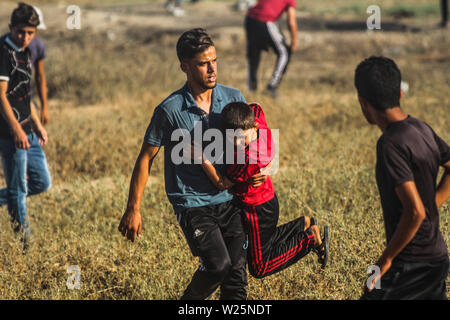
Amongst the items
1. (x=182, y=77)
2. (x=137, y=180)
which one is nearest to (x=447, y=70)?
(x=182, y=77)

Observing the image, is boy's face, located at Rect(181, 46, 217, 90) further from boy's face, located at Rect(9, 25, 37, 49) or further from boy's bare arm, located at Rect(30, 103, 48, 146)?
boy's bare arm, located at Rect(30, 103, 48, 146)

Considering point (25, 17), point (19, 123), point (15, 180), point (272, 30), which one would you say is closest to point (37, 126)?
point (19, 123)

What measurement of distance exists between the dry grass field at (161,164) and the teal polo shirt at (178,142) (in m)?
0.69

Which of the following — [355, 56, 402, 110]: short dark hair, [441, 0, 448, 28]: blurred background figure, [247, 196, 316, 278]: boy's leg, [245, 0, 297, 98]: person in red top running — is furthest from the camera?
[441, 0, 448, 28]: blurred background figure

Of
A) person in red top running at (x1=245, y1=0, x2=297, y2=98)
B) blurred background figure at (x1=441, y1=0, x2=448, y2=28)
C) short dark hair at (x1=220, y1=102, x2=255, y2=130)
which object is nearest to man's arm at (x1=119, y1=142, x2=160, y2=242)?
short dark hair at (x1=220, y1=102, x2=255, y2=130)

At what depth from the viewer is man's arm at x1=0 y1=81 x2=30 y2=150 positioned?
441cm

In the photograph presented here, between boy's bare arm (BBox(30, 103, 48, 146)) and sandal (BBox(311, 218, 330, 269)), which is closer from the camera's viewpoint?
sandal (BBox(311, 218, 330, 269))

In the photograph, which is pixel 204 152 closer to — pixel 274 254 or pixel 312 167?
pixel 274 254

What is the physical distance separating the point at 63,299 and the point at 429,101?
6.83 meters

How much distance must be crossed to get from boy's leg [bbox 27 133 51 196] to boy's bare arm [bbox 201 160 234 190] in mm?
2032

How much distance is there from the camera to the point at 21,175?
4.62 metres

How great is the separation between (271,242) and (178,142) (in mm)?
859

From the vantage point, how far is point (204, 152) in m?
3.40

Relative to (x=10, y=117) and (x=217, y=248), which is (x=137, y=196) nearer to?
(x=217, y=248)
